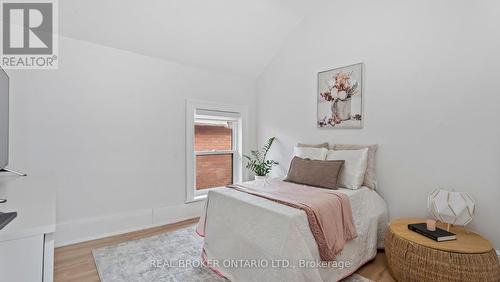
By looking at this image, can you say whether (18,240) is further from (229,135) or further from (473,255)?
(229,135)

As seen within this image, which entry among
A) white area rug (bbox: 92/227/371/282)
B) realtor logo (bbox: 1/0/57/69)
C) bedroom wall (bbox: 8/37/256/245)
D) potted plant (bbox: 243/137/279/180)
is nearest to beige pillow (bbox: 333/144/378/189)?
white area rug (bbox: 92/227/371/282)

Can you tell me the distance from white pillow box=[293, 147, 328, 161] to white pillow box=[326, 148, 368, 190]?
0.25 meters

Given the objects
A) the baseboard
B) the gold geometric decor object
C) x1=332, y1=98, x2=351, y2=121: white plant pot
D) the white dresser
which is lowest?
the baseboard

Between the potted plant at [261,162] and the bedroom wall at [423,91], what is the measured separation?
34.6 inches

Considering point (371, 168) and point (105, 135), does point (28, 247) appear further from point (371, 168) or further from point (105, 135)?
point (371, 168)

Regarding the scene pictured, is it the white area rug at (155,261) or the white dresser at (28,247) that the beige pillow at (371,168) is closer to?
the white area rug at (155,261)

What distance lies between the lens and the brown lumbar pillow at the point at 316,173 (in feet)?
8.48

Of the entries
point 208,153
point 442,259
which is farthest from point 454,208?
point 208,153

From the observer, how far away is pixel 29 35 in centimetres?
247

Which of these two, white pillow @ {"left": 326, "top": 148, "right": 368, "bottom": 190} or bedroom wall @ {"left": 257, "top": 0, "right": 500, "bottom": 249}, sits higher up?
bedroom wall @ {"left": 257, "top": 0, "right": 500, "bottom": 249}

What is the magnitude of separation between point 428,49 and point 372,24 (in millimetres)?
715

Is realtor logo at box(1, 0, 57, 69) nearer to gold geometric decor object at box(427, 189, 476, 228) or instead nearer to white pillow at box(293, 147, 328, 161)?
white pillow at box(293, 147, 328, 161)

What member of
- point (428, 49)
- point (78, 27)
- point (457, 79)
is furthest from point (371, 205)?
point (78, 27)

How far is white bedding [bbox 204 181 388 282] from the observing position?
1.63 meters
